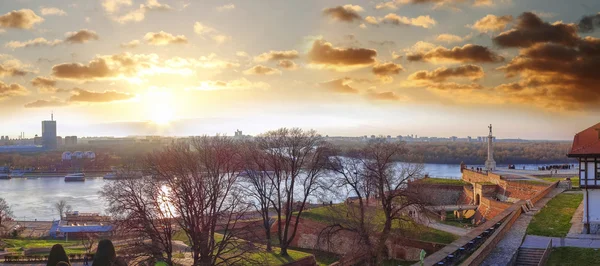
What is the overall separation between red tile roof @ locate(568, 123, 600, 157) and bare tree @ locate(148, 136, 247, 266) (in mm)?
15311

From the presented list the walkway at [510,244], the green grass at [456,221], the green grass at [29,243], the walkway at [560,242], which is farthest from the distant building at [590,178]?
the green grass at [29,243]

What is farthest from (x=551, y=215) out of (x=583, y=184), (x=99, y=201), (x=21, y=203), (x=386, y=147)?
(x=21, y=203)

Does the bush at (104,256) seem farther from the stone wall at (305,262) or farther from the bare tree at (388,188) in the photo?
the bare tree at (388,188)

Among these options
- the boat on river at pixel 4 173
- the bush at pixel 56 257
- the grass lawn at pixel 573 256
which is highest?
the grass lawn at pixel 573 256

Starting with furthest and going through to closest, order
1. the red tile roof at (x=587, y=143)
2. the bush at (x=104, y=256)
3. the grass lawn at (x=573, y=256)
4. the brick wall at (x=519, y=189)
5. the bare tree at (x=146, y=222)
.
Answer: the brick wall at (x=519, y=189)
the red tile roof at (x=587, y=143)
the bush at (x=104, y=256)
the bare tree at (x=146, y=222)
the grass lawn at (x=573, y=256)

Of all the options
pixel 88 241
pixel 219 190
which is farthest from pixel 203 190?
pixel 88 241

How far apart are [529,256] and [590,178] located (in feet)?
18.5

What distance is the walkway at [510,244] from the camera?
18.3m

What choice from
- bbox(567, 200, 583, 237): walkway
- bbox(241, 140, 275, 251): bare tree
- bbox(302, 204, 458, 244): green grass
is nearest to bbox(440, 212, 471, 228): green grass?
bbox(302, 204, 458, 244): green grass

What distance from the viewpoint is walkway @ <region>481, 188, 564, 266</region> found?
18266 mm

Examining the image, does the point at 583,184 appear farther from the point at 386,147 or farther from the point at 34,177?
the point at 34,177

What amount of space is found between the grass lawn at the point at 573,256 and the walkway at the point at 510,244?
140 centimetres

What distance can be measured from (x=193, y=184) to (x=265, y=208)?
20.4ft

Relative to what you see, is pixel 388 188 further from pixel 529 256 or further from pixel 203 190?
pixel 203 190
